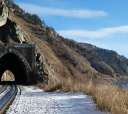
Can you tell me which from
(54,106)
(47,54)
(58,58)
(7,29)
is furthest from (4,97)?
(58,58)

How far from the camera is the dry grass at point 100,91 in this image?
6.44 meters

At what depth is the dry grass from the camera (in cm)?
644

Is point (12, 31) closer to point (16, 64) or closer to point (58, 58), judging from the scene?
point (16, 64)

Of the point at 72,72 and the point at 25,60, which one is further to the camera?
the point at 72,72

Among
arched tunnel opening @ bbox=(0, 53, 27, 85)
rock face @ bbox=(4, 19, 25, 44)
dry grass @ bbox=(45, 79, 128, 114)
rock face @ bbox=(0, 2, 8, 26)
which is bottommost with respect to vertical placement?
dry grass @ bbox=(45, 79, 128, 114)

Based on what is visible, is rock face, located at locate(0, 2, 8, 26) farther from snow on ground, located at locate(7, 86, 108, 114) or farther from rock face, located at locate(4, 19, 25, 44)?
snow on ground, located at locate(7, 86, 108, 114)

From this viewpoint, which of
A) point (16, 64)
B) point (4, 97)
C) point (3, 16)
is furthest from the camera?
point (3, 16)

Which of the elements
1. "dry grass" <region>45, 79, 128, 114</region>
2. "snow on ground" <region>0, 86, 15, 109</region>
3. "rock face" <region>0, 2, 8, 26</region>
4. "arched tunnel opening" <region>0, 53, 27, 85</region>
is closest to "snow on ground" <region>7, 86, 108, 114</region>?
"dry grass" <region>45, 79, 128, 114</region>

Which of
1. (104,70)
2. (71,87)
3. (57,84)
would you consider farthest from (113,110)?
(104,70)

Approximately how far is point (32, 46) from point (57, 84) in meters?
15.2

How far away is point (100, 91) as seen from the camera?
27.6ft

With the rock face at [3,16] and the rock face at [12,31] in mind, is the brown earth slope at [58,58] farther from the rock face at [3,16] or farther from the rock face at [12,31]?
the rock face at [3,16]

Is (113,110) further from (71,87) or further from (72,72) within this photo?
(72,72)

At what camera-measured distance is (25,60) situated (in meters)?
28.5
